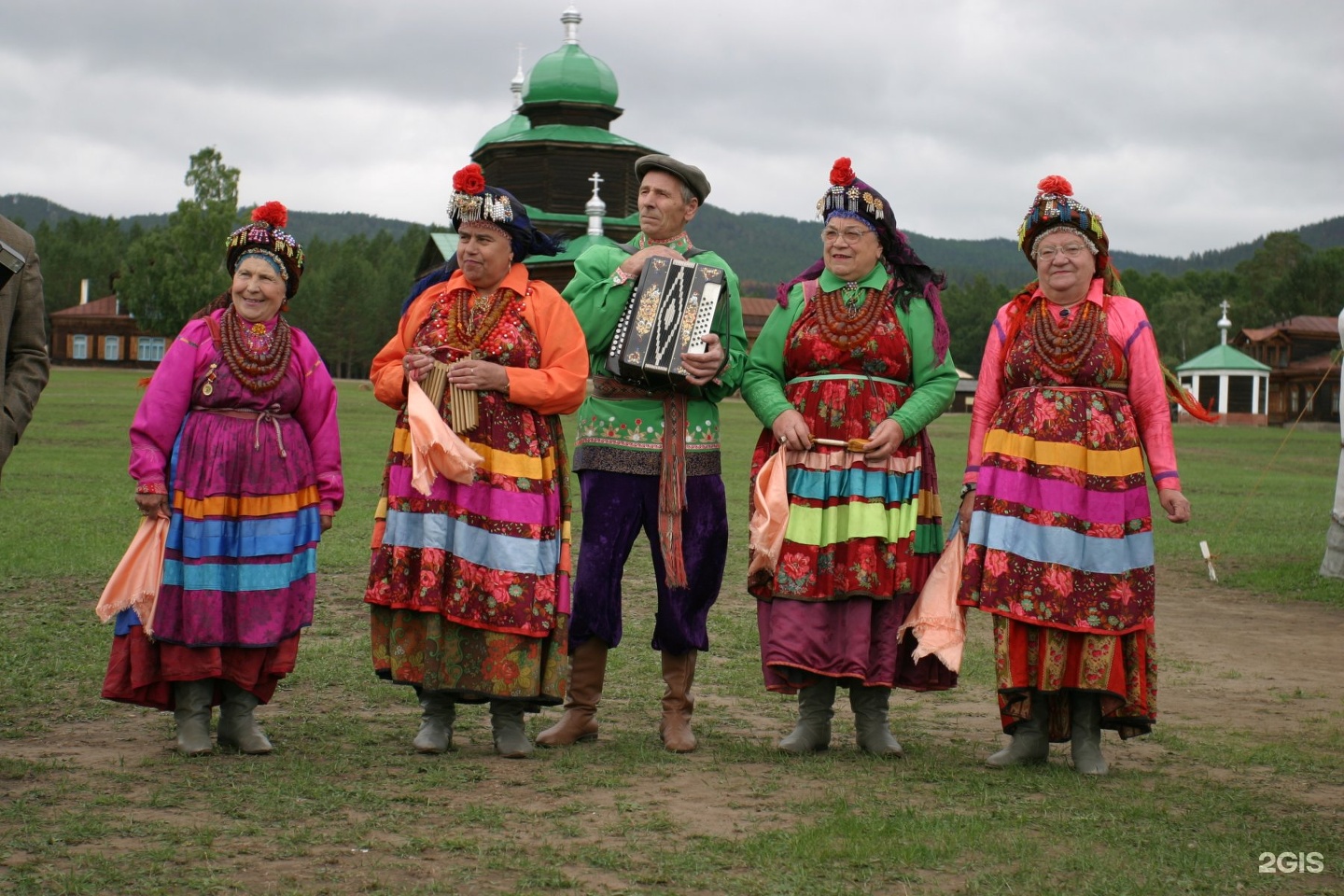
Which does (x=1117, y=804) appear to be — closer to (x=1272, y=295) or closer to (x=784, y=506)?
(x=784, y=506)

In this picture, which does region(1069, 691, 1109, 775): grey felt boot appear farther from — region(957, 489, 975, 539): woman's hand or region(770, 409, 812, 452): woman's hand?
region(770, 409, 812, 452): woman's hand

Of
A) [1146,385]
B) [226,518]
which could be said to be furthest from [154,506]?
[1146,385]

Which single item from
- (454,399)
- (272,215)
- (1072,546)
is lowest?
(1072,546)

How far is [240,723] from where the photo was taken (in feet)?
17.8

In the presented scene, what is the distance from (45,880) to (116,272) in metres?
103

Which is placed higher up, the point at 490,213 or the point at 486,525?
the point at 490,213

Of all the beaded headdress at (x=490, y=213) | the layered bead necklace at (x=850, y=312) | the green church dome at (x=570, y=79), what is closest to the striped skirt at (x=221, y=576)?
the beaded headdress at (x=490, y=213)

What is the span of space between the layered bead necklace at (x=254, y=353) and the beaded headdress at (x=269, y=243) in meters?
0.21

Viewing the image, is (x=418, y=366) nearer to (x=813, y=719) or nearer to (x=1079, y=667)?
(x=813, y=719)

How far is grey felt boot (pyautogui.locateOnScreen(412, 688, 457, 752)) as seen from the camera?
5.45 m

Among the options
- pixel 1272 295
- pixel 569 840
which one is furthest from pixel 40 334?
pixel 1272 295

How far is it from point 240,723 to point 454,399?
1.44m

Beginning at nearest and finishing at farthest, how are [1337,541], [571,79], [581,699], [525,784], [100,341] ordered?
[525,784] < [581,699] < [1337,541] < [571,79] < [100,341]

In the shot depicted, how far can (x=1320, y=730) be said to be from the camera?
6176 millimetres
